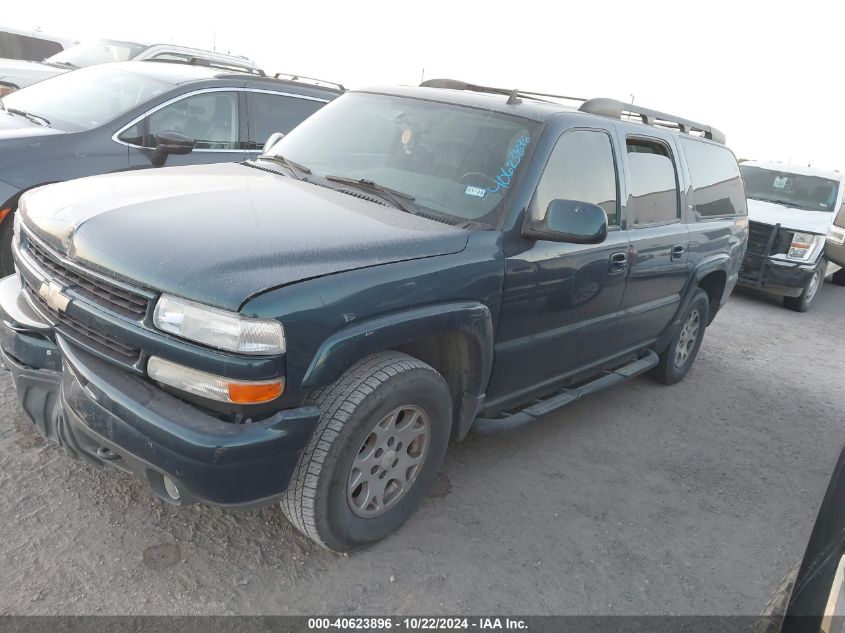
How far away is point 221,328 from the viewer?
86.4 inches

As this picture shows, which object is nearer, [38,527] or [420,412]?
[38,527]

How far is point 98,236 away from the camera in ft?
8.09

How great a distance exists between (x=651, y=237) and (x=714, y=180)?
1.38 meters

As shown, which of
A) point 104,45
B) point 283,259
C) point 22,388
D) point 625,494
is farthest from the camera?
point 104,45

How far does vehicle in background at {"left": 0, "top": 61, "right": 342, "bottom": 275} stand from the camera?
462 centimetres

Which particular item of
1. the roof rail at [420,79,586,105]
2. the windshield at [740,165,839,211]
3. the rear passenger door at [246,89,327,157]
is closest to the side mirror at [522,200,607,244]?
the roof rail at [420,79,586,105]

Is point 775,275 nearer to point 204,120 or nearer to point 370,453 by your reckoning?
point 204,120

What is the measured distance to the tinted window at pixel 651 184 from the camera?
3936mm

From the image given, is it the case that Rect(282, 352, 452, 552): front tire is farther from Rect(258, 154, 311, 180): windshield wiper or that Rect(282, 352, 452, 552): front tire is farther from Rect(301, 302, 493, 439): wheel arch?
Rect(258, 154, 311, 180): windshield wiper

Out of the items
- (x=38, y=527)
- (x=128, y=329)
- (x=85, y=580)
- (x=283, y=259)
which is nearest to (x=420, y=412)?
(x=283, y=259)

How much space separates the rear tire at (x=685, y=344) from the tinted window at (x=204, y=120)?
3885 mm

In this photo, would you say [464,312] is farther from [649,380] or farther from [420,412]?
[649,380]

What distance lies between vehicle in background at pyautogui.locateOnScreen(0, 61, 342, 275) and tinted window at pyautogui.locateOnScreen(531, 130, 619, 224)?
9.35 ft

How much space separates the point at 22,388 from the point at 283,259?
1217 mm
